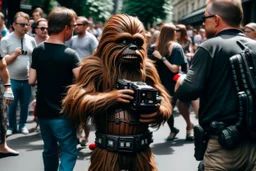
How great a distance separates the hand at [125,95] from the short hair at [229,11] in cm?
80

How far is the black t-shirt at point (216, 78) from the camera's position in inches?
114

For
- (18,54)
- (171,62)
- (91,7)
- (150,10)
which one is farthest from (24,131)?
(150,10)

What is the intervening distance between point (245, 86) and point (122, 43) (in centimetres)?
93

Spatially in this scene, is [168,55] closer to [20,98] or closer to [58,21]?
[20,98]

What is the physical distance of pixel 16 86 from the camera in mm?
6953

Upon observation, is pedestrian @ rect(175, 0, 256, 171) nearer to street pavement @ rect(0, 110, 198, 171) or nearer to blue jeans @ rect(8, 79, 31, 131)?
street pavement @ rect(0, 110, 198, 171)

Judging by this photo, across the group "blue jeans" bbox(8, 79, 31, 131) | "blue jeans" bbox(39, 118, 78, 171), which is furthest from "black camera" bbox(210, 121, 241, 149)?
"blue jeans" bbox(8, 79, 31, 131)

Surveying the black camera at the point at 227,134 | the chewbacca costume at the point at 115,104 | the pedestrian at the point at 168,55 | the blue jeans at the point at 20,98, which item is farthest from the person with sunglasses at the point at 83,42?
the black camera at the point at 227,134

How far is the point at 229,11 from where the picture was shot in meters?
2.98

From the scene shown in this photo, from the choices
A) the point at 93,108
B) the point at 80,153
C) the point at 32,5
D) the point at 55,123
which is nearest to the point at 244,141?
the point at 93,108

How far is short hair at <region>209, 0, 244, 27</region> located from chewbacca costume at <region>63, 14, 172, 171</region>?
1.91ft

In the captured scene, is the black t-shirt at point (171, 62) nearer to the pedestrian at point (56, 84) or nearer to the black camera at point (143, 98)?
the pedestrian at point (56, 84)

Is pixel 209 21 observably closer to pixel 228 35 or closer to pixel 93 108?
pixel 228 35

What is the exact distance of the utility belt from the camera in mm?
3086
